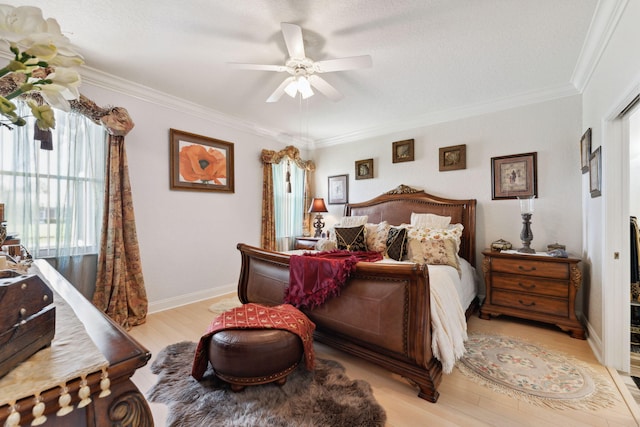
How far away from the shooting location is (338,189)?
4875 mm

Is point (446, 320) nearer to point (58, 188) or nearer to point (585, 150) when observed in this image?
point (585, 150)

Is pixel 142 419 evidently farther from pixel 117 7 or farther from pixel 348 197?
pixel 348 197

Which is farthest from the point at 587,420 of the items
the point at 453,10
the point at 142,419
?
the point at 453,10

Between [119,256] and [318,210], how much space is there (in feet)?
9.04

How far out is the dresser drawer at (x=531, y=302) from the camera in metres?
2.65

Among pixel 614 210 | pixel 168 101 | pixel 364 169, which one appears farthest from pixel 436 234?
pixel 168 101

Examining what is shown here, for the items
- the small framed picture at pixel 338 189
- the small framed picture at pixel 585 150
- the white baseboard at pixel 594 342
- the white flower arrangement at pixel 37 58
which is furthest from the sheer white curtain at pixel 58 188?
the small framed picture at pixel 585 150

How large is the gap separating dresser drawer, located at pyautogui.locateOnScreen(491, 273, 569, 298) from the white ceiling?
2036 millimetres

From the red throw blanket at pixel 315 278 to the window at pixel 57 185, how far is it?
2208 mm

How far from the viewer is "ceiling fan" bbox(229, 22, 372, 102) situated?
1.95 metres

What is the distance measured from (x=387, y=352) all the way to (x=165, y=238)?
287cm

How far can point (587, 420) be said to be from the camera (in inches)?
61.7

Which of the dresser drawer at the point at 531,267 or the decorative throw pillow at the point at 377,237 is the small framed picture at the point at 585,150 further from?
the decorative throw pillow at the point at 377,237

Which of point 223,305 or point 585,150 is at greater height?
point 585,150
